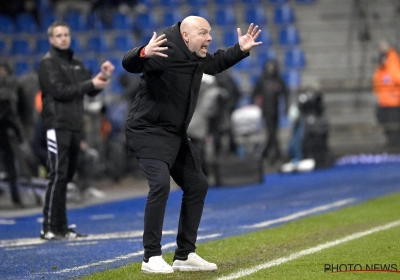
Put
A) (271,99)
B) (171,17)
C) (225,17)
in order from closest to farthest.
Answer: (271,99)
(171,17)
(225,17)

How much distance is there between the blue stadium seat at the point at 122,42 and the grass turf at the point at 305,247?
541 inches

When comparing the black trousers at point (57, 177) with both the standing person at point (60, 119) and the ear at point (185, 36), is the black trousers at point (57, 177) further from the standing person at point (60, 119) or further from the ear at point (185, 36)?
the ear at point (185, 36)

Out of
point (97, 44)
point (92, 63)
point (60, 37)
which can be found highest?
point (60, 37)

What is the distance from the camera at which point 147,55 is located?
7.00m

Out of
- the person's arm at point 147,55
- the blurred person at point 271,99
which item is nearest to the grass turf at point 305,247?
the person's arm at point 147,55

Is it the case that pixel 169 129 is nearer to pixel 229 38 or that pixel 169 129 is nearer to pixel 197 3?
pixel 229 38

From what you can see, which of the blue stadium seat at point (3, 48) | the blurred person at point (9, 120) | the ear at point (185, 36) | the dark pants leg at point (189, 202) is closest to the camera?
the ear at point (185, 36)

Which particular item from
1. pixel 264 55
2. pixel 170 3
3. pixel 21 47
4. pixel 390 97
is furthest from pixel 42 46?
pixel 390 97

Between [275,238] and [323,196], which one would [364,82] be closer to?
[323,196]

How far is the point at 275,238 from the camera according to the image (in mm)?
9562

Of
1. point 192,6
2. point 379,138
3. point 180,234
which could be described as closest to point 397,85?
point 379,138

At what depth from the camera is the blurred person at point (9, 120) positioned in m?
14.3

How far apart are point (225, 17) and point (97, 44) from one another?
343 centimetres

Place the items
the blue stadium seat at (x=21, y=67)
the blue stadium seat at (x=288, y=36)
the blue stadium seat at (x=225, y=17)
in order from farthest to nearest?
the blue stadium seat at (x=225, y=17) < the blue stadium seat at (x=288, y=36) < the blue stadium seat at (x=21, y=67)
